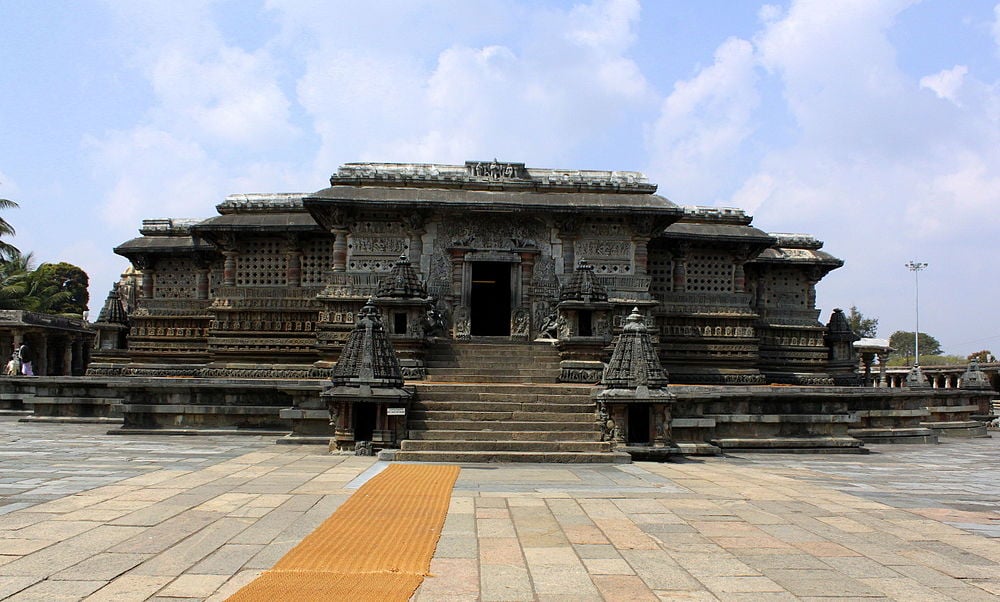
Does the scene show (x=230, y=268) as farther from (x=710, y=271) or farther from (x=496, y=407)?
(x=710, y=271)

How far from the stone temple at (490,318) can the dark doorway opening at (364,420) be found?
0.14 ft

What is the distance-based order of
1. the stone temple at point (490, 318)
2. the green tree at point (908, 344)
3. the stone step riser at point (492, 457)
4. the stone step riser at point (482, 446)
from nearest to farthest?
the stone step riser at point (492, 457) < the stone step riser at point (482, 446) < the stone temple at point (490, 318) < the green tree at point (908, 344)

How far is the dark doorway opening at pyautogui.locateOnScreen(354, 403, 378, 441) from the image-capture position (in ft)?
43.1

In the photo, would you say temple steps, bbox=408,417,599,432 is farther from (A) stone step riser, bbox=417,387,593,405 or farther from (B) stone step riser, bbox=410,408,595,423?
(A) stone step riser, bbox=417,387,593,405

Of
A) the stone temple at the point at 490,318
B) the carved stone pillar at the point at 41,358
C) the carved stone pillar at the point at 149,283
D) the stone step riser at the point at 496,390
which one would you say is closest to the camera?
the stone temple at the point at 490,318

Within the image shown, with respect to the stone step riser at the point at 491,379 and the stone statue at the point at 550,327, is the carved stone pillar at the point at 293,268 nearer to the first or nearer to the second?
the stone statue at the point at 550,327

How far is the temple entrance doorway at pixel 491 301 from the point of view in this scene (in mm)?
23062

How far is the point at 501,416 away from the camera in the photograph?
45.4 feet

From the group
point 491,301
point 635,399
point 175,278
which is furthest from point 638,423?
point 175,278

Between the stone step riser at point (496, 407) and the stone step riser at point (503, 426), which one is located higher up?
the stone step riser at point (496, 407)

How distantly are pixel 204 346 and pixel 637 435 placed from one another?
17320mm

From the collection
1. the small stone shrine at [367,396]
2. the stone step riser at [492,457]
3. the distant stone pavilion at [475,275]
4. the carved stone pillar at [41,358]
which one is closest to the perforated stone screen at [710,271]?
the distant stone pavilion at [475,275]

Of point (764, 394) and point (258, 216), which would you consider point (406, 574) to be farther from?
point (258, 216)

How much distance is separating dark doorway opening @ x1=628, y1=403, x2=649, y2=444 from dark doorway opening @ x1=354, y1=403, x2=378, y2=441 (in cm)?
460
